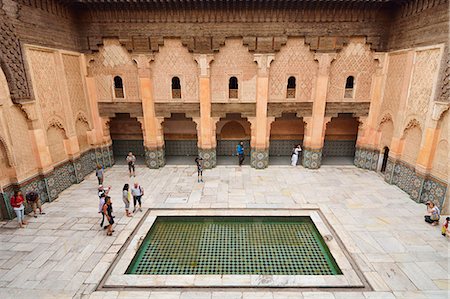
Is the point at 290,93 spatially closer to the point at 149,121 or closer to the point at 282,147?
the point at 282,147

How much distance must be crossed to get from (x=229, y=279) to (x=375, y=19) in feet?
33.3

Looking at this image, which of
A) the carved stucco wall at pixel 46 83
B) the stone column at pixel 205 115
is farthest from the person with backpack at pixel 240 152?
the carved stucco wall at pixel 46 83

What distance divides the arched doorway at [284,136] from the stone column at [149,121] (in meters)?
5.20

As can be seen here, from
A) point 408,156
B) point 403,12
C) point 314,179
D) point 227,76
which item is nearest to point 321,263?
point 314,179

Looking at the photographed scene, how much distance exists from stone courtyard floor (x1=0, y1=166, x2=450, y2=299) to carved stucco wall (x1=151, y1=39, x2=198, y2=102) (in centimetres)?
319

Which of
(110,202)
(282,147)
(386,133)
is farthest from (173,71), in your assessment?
(386,133)

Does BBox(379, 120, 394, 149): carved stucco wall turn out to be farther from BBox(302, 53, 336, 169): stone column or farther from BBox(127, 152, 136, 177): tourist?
BBox(127, 152, 136, 177): tourist

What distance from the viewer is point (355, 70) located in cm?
984

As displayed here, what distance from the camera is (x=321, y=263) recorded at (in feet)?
17.6

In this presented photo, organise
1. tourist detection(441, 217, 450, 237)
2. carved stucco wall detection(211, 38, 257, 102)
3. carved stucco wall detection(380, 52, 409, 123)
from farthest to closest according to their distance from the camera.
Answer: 1. carved stucco wall detection(211, 38, 257, 102)
2. carved stucco wall detection(380, 52, 409, 123)
3. tourist detection(441, 217, 450, 237)

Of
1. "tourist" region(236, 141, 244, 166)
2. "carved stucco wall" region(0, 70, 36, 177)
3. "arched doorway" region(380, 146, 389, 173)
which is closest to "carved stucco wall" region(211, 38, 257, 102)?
"tourist" region(236, 141, 244, 166)

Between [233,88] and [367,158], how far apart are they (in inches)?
251

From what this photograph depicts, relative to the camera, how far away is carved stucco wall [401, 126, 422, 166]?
7.97 meters

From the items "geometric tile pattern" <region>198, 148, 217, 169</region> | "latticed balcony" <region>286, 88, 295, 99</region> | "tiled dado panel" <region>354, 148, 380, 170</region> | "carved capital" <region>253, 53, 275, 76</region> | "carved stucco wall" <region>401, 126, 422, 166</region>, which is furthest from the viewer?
"geometric tile pattern" <region>198, 148, 217, 169</region>
